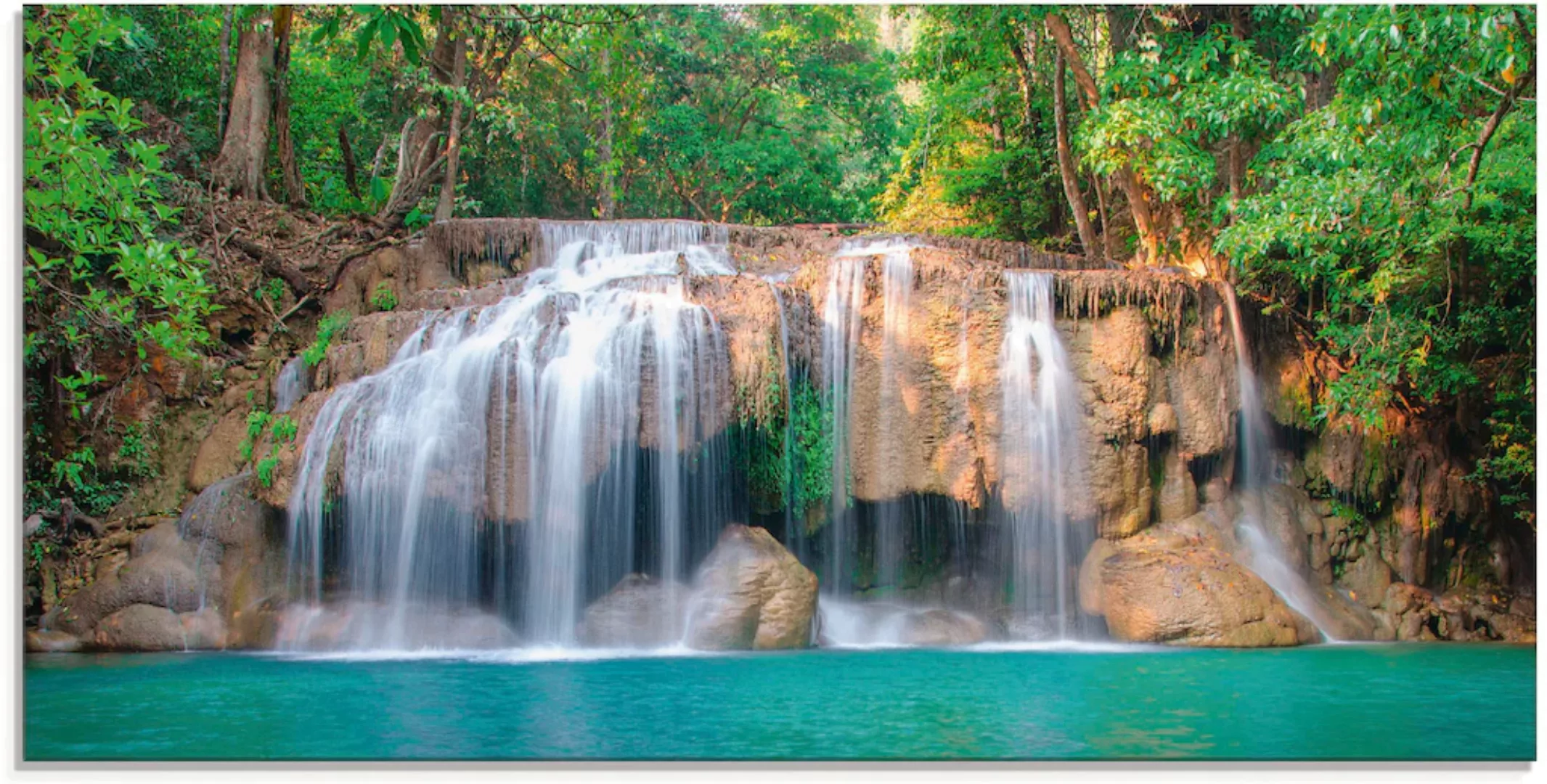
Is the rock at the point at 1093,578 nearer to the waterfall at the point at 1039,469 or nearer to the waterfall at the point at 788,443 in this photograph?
the waterfall at the point at 1039,469

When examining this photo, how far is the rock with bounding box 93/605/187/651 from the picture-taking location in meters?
8.76

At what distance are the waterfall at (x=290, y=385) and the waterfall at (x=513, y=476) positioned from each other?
173 centimetres

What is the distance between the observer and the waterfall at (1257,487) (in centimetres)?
1010

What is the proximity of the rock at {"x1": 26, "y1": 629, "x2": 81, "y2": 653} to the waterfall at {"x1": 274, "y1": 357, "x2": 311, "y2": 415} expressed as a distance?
2.61 metres

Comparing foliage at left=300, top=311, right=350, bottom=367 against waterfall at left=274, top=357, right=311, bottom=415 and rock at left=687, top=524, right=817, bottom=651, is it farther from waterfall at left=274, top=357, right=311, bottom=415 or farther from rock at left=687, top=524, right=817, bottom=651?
rock at left=687, top=524, right=817, bottom=651

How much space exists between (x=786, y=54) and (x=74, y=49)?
51.5ft

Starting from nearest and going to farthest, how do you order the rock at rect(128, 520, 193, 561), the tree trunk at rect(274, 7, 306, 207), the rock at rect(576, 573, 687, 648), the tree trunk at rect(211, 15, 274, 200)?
the rock at rect(576, 573, 687, 648) < the rock at rect(128, 520, 193, 561) < the tree trunk at rect(211, 15, 274, 200) < the tree trunk at rect(274, 7, 306, 207)

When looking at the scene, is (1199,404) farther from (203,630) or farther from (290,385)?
(203,630)

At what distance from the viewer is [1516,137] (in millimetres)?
9648

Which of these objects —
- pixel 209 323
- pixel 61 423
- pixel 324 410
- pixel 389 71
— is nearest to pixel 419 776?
pixel 324 410

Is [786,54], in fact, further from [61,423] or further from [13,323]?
[13,323]

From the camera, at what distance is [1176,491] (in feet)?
34.2

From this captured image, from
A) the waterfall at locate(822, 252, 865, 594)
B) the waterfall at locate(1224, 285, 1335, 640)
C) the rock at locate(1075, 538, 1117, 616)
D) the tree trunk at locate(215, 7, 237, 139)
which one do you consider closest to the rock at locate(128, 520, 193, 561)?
the waterfall at locate(822, 252, 865, 594)

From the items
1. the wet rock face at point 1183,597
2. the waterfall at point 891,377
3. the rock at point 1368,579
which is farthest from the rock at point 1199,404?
the waterfall at point 891,377
